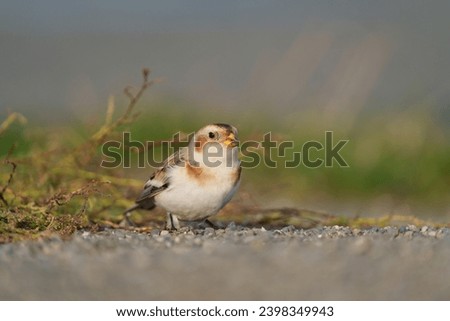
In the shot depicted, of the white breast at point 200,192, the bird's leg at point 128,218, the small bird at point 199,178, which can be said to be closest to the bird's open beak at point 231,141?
the small bird at point 199,178

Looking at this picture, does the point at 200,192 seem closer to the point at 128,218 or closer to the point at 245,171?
the point at 128,218

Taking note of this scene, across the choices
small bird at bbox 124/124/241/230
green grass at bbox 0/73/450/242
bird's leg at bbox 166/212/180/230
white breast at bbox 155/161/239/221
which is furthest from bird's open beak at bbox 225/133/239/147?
green grass at bbox 0/73/450/242

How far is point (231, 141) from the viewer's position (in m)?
6.66

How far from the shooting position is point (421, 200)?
360 inches

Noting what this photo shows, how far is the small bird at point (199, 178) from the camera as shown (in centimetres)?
643

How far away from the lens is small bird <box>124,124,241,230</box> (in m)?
6.43

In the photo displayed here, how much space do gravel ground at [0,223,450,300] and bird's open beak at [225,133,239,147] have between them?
1.21 metres

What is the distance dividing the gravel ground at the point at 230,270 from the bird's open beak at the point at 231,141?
1.21 meters

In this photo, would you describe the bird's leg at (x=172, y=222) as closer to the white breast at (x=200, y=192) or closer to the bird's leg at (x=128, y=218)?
the white breast at (x=200, y=192)

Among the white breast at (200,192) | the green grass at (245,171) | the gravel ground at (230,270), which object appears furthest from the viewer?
the green grass at (245,171)

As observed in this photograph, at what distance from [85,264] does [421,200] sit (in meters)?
4.91

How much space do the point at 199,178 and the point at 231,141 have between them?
0.36 meters

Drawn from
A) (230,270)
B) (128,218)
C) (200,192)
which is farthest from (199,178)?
(230,270)
